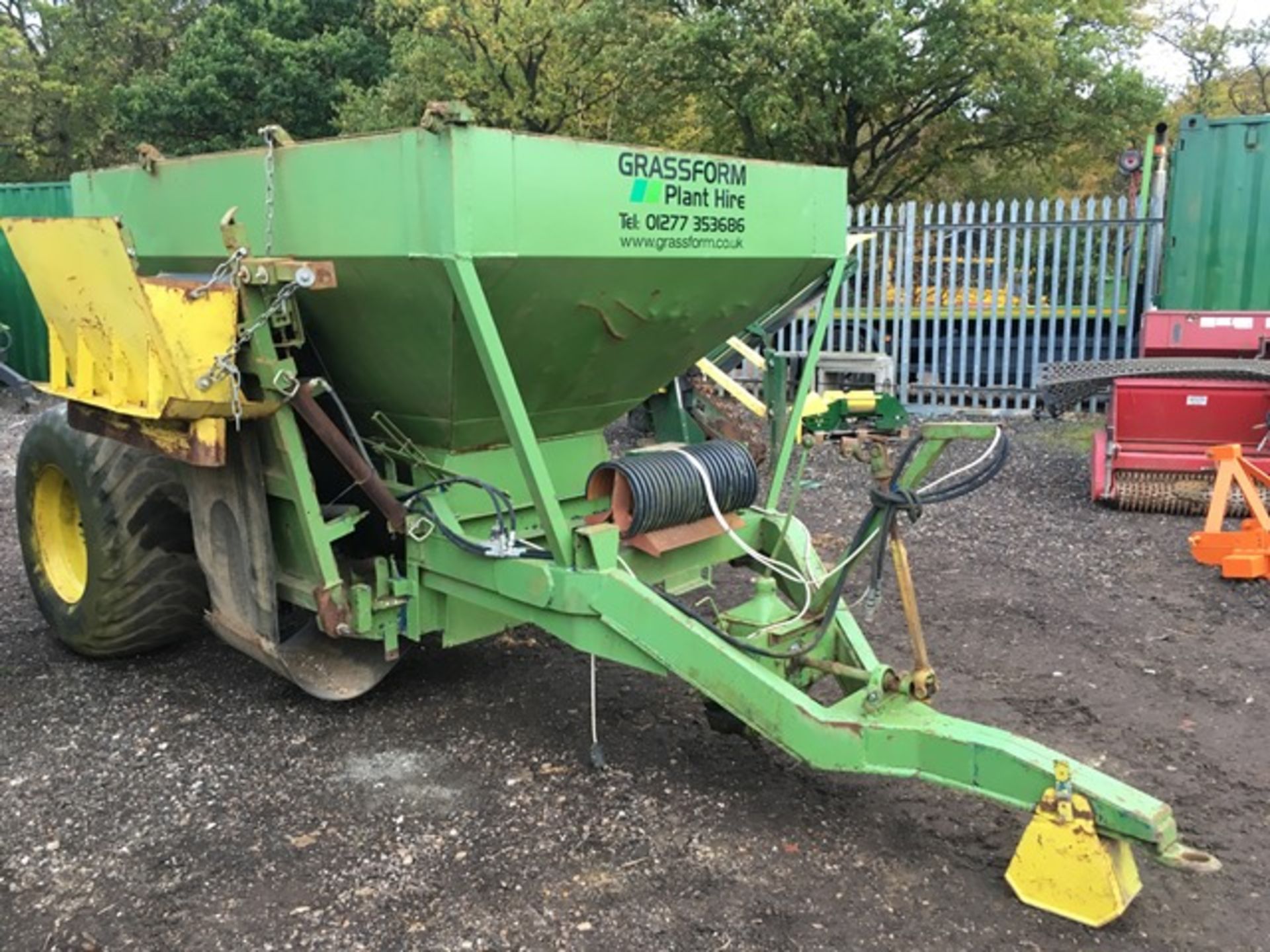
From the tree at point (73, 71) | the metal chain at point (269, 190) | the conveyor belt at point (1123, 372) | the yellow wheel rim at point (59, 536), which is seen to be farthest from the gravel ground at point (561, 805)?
the tree at point (73, 71)

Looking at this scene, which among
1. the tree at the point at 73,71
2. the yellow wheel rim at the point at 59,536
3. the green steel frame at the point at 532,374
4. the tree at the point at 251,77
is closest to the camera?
the green steel frame at the point at 532,374

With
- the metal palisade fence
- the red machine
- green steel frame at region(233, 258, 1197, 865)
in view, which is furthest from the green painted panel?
the metal palisade fence

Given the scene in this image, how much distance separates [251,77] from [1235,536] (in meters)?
22.5

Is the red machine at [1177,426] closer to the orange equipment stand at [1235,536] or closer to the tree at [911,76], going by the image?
the orange equipment stand at [1235,536]

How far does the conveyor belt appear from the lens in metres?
6.55

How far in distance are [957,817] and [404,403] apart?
2162 millimetres

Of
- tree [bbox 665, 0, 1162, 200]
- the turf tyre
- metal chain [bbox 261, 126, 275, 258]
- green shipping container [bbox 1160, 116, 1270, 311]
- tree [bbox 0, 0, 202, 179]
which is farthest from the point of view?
tree [bbox 0, 0, 202, 179]

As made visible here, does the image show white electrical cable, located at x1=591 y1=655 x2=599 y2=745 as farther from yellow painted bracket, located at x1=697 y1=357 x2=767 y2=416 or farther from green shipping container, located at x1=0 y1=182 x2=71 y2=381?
green shipping container, located at x1=0 y1=182 x2=71 y2=381

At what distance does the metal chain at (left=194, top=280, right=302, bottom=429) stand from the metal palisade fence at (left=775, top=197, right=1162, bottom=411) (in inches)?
312

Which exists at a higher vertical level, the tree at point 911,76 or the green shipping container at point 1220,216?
the tree at point 911,76

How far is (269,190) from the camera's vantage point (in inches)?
139

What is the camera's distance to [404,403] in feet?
12.5

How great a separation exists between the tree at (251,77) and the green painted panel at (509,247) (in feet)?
A: 67.4

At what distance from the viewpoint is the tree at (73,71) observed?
27359 mm
